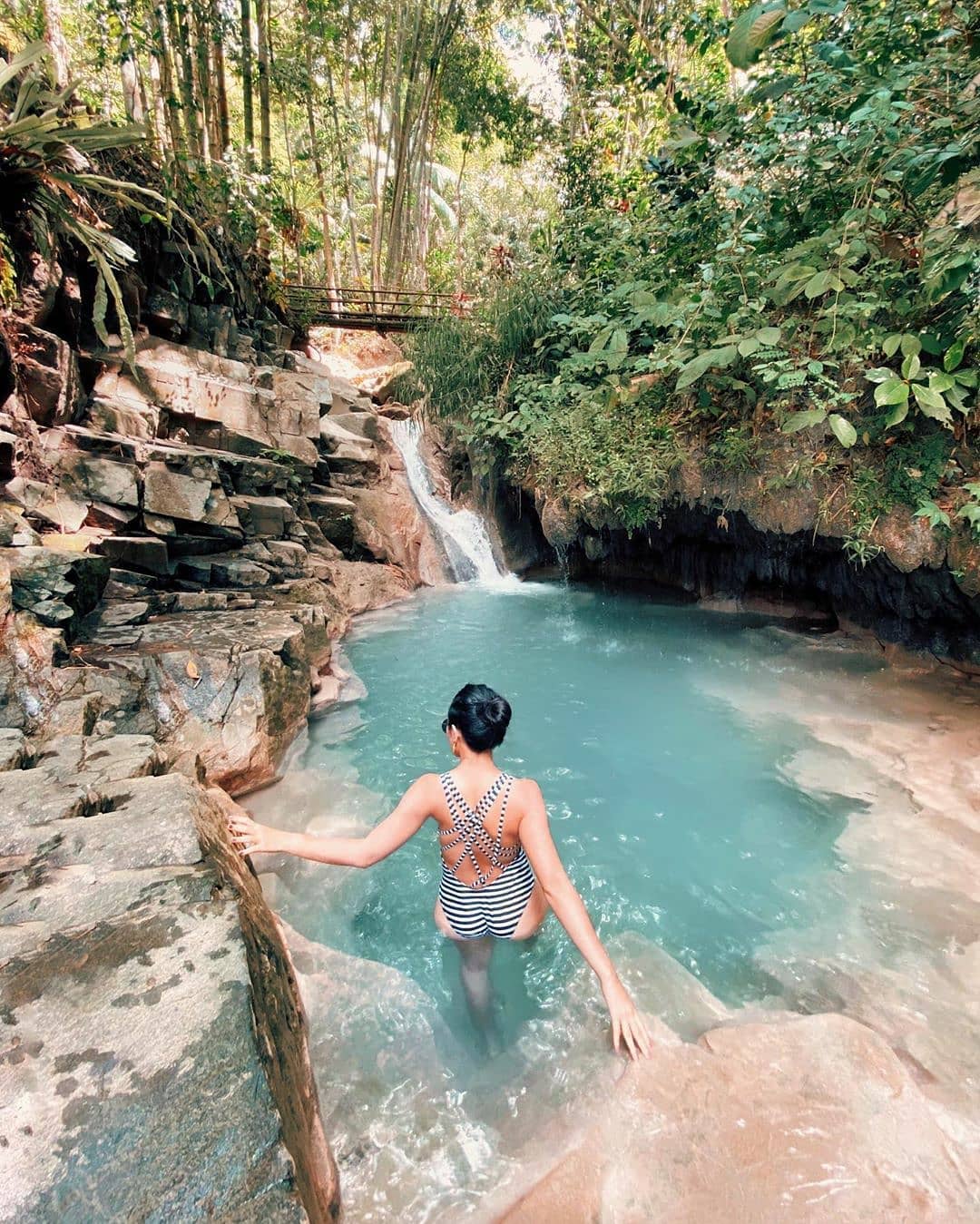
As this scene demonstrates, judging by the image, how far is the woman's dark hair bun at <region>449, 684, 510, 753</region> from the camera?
184 centimetres

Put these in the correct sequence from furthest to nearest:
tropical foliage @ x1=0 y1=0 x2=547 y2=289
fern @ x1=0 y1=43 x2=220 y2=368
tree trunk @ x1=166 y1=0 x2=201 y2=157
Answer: tree trunk @ x1=166 y1=0 x2=201 y2=157 < tropical foliage @ x1=0 y1=0 x2=547 y2=289 < fern @ x1=0 y1=43 x2=220 y2=368

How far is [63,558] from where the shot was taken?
Result: 382 cm

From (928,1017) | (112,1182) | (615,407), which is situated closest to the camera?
(112,1182)

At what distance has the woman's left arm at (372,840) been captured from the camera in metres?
1.90

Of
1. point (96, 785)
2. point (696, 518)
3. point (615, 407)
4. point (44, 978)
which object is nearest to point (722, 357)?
point (615, 407)

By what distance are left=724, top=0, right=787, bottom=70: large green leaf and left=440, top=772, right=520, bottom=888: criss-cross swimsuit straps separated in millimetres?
2929

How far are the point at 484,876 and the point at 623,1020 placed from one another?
62 cm

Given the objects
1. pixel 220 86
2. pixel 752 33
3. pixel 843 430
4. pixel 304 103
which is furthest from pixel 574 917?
pixel 304 103

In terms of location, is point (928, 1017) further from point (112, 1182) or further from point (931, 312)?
point (931, 312)

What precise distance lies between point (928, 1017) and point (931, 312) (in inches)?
173

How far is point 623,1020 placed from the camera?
1.66 metres

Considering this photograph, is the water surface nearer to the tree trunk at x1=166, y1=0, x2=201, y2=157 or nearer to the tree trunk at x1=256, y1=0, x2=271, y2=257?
the tree trunk at x1=256, y1=0, x2=271, y2=257

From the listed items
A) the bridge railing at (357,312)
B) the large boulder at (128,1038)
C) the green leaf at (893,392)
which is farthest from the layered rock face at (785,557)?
the bridge railing at (357,312)

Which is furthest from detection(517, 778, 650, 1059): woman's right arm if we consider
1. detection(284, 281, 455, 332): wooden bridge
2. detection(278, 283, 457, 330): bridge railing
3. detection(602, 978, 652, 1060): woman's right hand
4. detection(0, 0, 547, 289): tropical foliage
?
detection(278, 283, 457, 330): bridge railing
